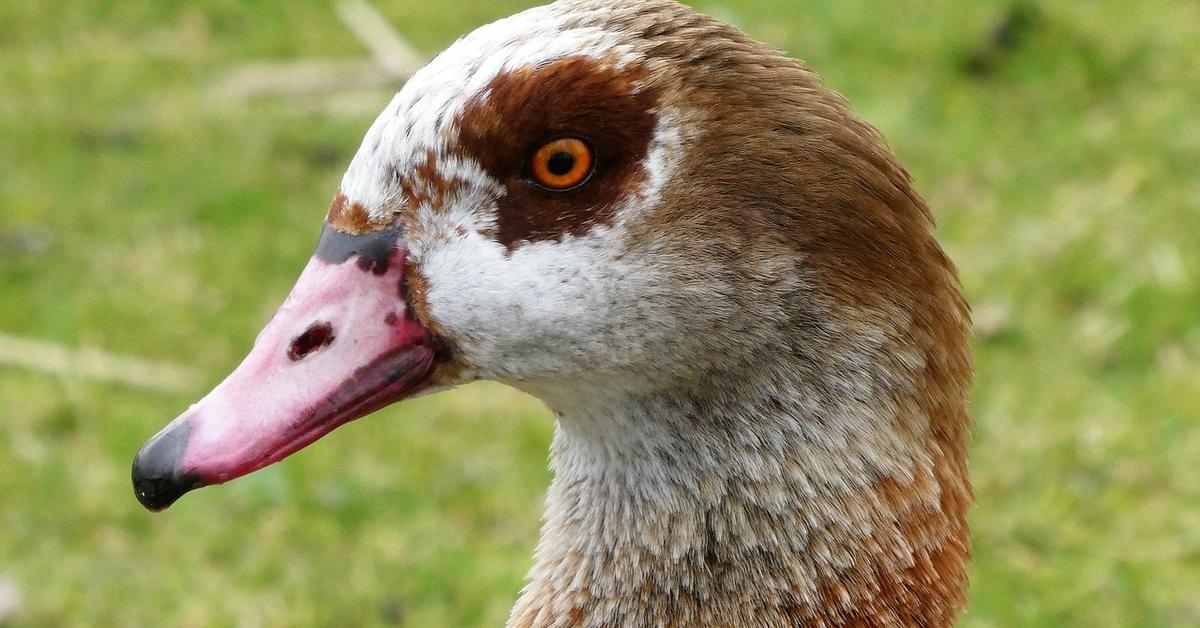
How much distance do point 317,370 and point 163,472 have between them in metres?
0.22

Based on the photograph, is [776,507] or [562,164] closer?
[562,164]

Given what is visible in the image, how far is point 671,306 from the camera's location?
177 centimetres

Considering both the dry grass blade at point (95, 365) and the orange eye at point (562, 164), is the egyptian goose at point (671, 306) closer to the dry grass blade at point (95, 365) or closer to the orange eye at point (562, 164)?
the orange eye at point (562, 164)

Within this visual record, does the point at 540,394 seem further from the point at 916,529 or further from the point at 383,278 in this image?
the point at 916,529

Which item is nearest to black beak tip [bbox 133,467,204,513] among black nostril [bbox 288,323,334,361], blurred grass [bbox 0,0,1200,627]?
black nostril [bbox 288,323,334,361]

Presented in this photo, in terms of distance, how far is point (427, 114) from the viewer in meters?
1.75

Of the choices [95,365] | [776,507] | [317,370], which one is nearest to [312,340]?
[317,370]

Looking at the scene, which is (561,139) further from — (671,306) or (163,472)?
(163,472)

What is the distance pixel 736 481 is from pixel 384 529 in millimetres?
1890

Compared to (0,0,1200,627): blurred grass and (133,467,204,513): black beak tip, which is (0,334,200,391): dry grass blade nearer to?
(0,0,1200,627): blurred grass

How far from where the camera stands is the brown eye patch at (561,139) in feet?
5.58

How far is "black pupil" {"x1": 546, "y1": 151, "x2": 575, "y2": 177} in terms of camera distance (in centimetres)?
172

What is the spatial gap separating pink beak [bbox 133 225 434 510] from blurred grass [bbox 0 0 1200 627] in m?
1.58

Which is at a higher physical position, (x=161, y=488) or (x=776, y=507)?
(x=776, y=507)
